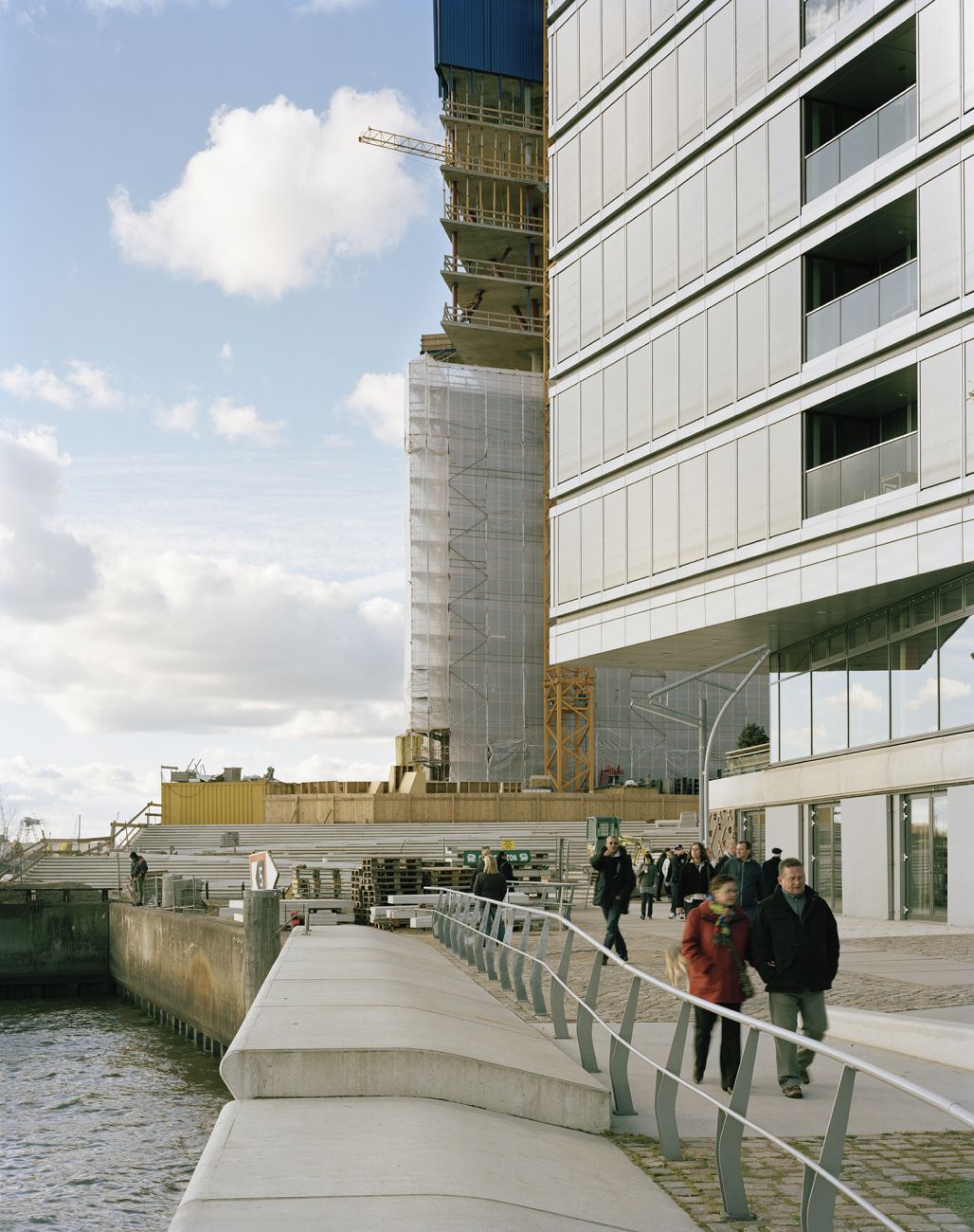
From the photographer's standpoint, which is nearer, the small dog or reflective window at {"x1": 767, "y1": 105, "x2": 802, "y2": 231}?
the small dog

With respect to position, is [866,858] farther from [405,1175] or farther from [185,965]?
[405,1175]

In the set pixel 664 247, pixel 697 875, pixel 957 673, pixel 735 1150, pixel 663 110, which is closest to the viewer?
pixel 735 1150

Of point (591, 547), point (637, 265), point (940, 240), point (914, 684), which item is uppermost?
point (637, 265)

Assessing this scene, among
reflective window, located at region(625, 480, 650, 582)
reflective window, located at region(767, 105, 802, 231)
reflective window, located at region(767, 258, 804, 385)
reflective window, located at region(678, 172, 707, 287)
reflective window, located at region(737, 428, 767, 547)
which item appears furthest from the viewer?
reflective window, located at region(625, 480, 650, 582)

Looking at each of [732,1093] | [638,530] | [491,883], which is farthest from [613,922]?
[638,530]

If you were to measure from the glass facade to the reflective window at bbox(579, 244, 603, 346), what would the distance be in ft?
33.2

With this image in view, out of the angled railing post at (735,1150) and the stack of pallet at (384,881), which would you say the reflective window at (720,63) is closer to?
the stack of pallet at (384,881)

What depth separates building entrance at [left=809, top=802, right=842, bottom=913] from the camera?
33219mm

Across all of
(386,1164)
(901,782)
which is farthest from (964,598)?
(386,1164)

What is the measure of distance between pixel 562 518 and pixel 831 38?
14283 mm

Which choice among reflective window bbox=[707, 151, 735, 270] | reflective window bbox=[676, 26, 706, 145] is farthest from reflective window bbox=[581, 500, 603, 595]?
reflective window bbox=[676, 26, 706, 145]

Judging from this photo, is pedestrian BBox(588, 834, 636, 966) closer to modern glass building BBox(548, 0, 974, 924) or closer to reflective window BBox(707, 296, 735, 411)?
modern glass building BBox(548, 0, 974, 924)

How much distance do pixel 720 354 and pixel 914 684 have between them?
9271 mm

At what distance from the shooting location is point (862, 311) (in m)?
30.4
